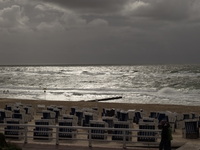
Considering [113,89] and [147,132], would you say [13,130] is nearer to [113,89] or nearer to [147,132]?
[147,132]

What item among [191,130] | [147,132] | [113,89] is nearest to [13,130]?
[147,132]

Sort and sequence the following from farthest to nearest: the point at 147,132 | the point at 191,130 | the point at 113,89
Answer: the point at 113,89 → the point at 191,130 → the point at 147,132

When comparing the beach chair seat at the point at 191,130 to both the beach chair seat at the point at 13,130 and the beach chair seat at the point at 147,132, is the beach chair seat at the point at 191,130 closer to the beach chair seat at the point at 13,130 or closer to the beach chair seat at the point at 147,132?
the beach chair seat at the point at 147,132

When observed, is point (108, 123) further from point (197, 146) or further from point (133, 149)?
point (197, 146)

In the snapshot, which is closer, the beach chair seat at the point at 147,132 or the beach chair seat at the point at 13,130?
the beach chair seat at the point at 147,132

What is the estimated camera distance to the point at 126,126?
11.8 meters

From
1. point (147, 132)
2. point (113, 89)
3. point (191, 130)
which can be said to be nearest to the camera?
point (147, 132)

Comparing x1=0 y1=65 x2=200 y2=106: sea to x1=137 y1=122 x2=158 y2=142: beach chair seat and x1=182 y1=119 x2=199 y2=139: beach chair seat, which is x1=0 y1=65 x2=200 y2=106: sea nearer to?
x1=182 y1=119 x2=199 y2=139: beach chair seat

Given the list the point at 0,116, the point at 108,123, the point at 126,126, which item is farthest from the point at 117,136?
the point at 0,116

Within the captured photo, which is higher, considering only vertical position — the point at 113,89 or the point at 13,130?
the point at 113,89

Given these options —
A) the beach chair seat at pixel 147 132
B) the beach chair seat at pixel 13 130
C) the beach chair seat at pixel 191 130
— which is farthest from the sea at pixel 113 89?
the beach chair seat at pixel 13 130

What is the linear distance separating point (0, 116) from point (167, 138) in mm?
8136

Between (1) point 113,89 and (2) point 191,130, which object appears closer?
(2) point 191,130

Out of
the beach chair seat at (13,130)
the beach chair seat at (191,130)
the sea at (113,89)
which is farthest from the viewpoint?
the sea at (113,89)
